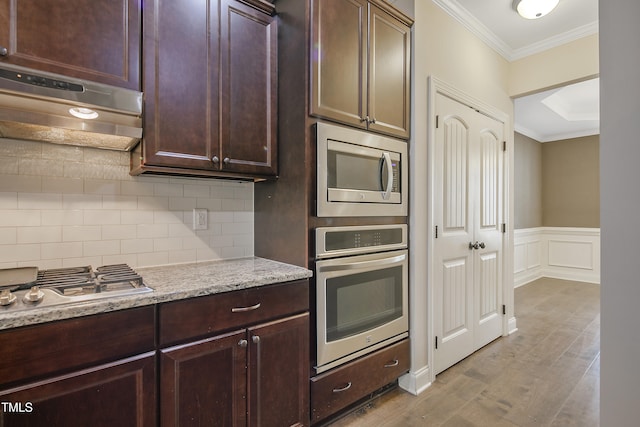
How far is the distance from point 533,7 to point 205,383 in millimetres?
3225

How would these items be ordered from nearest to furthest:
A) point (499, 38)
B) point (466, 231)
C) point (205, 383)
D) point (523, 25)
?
point (205, 383) < point (466, 231) < point (523, 25) < point (499, 38)

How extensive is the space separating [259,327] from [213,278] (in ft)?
1.03

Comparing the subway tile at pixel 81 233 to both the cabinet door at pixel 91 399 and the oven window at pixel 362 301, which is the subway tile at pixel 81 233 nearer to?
the cabinet door at pixel 91 399

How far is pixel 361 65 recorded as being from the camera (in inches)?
75.3

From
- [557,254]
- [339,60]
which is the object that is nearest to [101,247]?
[339,60]

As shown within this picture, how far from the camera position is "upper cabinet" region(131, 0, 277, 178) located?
147 cm

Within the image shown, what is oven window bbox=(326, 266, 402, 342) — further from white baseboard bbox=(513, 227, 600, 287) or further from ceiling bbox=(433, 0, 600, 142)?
white baseboard bbox=(513, 227, 600, 287)

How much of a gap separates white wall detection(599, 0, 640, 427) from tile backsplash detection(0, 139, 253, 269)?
183cm

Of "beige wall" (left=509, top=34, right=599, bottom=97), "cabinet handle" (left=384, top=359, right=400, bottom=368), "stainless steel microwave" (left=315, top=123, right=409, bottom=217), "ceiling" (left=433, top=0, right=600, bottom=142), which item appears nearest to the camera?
"stainless steel microwave" (left=315, top=123, right=409, bottom=217)

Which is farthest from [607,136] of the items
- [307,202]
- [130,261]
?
[130,261]

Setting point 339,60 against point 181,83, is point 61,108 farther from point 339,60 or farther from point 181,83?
point 339,60

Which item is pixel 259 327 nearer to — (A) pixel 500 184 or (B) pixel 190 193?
(B) pixel 190 193

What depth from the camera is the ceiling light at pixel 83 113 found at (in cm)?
126

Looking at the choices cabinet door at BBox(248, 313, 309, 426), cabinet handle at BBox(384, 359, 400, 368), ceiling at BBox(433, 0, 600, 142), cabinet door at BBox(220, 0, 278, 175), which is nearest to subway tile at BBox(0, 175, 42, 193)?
cabinet door at BBox(220, 0, 278, 175)
